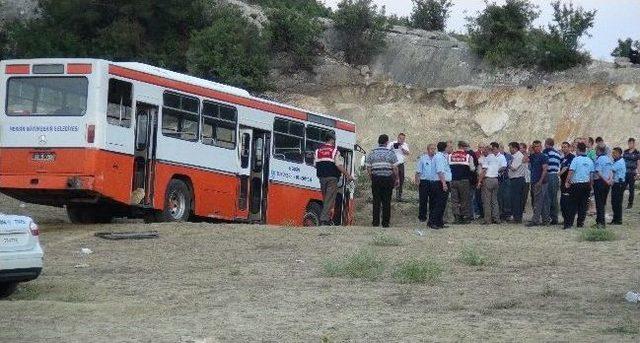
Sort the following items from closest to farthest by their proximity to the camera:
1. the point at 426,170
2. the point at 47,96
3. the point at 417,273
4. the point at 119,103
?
the point at 417,273 < the point at 119,103 < the point at 47,96 < the point at 426,170

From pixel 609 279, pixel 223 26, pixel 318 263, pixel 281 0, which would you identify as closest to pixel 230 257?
pixel 318 263

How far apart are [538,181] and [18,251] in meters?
14.3

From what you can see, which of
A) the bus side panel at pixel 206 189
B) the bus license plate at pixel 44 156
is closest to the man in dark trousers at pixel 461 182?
the bus side panel at pixel 206 189

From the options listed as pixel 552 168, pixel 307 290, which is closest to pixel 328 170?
pixel 552 168

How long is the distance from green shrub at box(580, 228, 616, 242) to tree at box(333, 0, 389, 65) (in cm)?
2633

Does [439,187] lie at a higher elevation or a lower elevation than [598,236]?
higher

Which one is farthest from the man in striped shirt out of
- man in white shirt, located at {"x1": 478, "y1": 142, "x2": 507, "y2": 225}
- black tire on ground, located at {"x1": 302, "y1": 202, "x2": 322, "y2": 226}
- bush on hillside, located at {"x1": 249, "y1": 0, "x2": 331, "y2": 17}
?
bush on hillside, located at {"x1": 249, "y1": 0, "x2": 331, "y2": 17}

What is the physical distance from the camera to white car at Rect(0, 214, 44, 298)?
16.5 metres

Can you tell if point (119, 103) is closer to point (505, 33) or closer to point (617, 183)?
point (617, 183)

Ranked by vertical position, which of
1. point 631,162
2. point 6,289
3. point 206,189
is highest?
point 631,162

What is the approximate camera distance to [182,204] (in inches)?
1070

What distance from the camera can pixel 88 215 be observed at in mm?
27938

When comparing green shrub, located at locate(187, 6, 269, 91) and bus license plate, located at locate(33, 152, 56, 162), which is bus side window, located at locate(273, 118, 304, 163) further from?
green shrub, located at locate(187, 6, 269, 91)

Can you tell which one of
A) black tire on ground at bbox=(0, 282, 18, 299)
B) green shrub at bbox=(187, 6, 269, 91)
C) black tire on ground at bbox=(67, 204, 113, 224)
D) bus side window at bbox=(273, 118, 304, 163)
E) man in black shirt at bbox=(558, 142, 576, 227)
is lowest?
black tire on ground at bbox=(0, 282, 18, 299)
